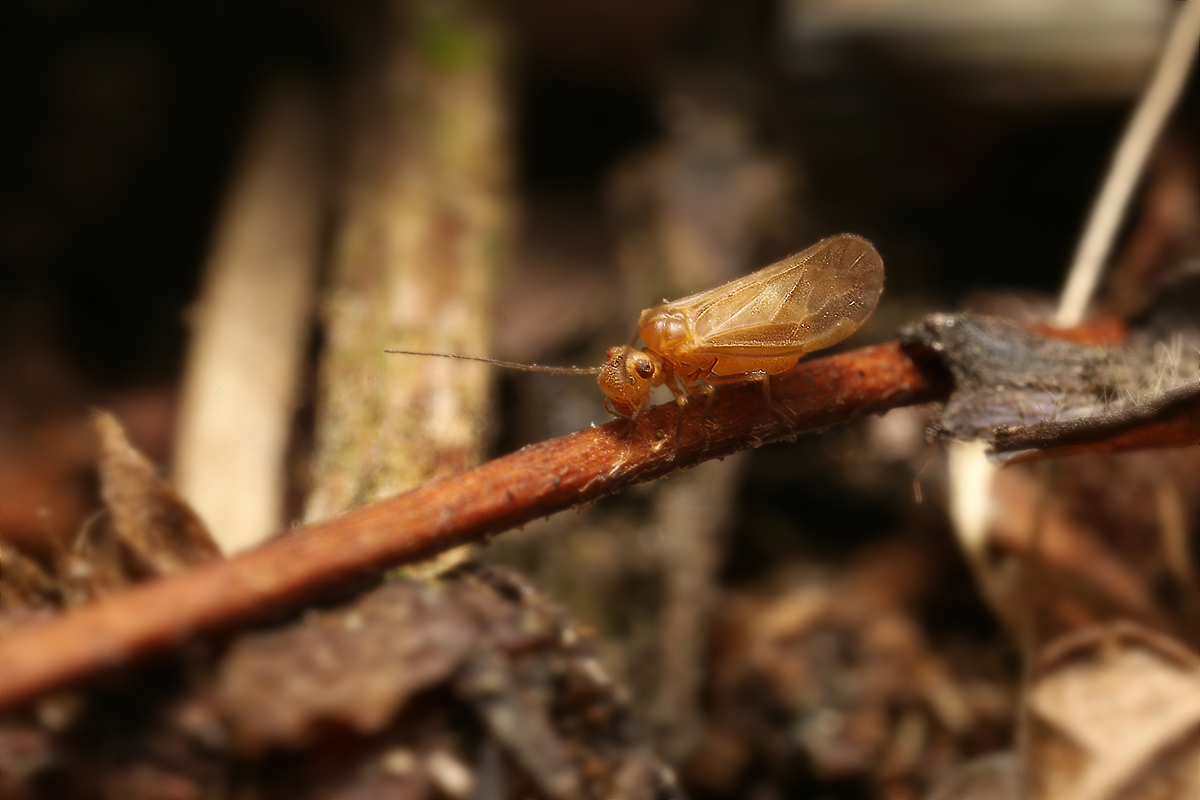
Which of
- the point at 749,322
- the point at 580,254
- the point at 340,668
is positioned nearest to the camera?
the point at 340,668

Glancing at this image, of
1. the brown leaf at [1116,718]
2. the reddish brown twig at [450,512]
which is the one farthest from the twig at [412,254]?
the brown leaf at [1116,718]

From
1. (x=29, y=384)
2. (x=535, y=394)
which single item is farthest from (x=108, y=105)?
(x=535, y=394)

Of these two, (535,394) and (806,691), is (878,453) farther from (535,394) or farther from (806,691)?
(535,394)

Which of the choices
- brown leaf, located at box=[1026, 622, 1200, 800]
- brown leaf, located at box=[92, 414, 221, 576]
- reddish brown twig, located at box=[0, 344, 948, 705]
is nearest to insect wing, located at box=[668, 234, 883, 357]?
reddish brown twig, located at box=[0, 344, 948, 705]

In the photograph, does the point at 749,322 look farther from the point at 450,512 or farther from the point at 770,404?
the point at 450,512

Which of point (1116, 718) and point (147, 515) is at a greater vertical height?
point (147, 515)

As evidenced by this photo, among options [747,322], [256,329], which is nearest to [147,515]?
[747,322]
